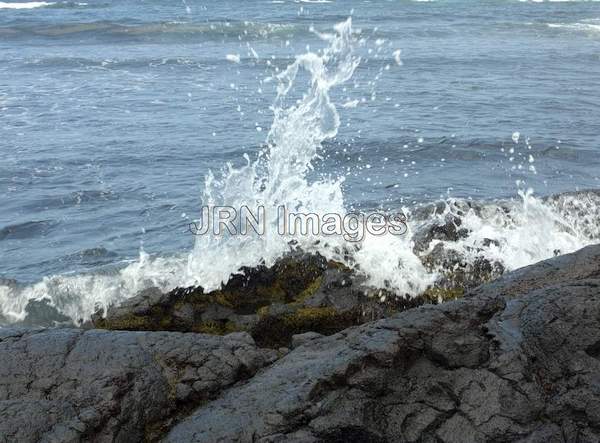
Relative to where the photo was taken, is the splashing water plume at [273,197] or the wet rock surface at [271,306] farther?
the splashing water plume at [273,197]

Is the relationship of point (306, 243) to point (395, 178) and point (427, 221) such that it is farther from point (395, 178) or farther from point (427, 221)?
point (395, 178)

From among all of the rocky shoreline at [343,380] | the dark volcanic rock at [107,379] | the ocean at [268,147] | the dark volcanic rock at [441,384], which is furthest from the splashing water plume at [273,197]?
the dark volcanic rock at [441,384]

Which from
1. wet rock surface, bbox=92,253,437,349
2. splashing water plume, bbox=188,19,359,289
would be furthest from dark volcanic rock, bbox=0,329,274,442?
splashing water plume, bbox=188,19,359,289

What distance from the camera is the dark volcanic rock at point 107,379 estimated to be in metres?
3.40

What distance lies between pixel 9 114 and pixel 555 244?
365 inches

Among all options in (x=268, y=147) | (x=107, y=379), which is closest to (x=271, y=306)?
(x=107, y=379)

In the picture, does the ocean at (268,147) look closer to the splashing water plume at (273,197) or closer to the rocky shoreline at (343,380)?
the splashing water plume at (273,197)

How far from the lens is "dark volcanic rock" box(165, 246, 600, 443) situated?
337 centimetres

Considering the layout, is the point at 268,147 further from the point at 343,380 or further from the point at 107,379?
the point at 343,380

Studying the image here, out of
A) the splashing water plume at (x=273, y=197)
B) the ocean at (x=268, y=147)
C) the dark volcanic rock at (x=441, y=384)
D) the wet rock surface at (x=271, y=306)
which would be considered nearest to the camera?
the dark volcanic rock at (x=441, y=384)

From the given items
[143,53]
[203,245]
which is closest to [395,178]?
[203,245]

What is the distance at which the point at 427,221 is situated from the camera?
260 inches

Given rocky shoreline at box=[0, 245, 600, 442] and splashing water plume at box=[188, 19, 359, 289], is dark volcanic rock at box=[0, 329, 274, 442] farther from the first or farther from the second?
splashing water plume at box=[188, 19, 359, 289]

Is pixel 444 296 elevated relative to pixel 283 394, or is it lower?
lower
